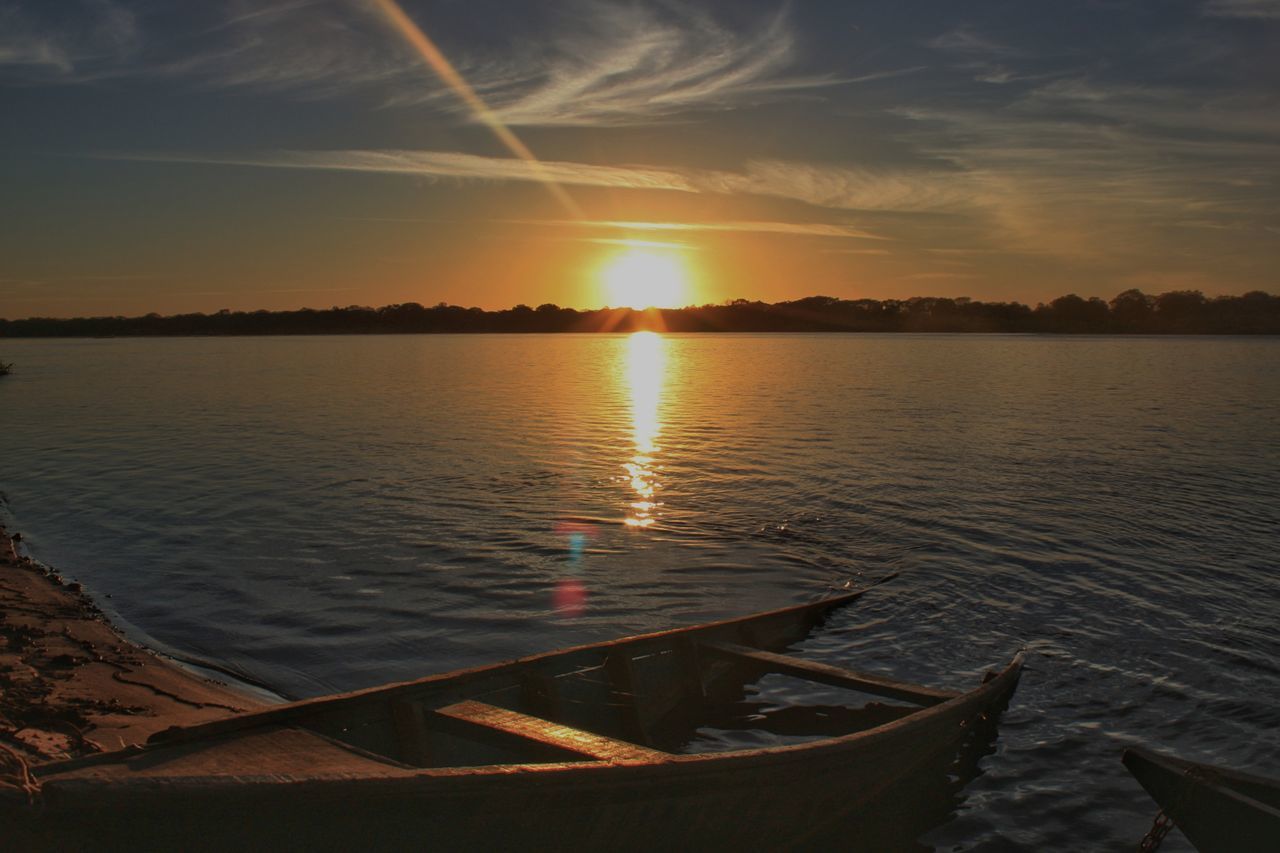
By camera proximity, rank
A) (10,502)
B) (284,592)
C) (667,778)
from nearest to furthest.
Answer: (667,778) < (284,592) < (10,502)

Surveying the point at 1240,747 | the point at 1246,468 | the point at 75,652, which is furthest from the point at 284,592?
the point at 1246,468

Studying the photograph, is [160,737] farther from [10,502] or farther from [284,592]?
[10,502]

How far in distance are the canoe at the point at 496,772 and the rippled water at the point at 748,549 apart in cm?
167

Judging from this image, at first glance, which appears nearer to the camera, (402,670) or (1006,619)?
(402,670)

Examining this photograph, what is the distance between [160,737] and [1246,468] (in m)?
28.4

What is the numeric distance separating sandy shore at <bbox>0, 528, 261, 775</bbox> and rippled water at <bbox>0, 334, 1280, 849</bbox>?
868 millimetres

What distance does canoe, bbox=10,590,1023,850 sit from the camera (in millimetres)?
3912

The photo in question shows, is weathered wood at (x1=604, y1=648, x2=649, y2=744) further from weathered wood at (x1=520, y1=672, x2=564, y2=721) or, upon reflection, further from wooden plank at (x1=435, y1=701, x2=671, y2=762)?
wooden plank at (x1=435, y1=701, x2=671, y2=762)

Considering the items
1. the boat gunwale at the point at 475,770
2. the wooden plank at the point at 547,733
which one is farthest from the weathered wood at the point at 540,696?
the boat gunwale at the point at 475,770

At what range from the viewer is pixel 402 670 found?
10570mm

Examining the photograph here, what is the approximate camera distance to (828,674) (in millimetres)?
8336

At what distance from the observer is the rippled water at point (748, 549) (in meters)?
9.83

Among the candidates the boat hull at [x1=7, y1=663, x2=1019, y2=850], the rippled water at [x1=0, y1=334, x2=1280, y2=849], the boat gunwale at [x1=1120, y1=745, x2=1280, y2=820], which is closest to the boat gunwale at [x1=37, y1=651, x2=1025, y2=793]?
the boat hull at [x1=7, y1=663, x2=1019, y2=850]

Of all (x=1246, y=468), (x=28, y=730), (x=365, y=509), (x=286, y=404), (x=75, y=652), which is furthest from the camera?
(x=286, y=404)
